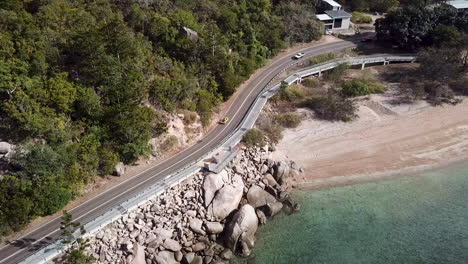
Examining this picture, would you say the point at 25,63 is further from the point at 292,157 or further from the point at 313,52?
the point at 313,52

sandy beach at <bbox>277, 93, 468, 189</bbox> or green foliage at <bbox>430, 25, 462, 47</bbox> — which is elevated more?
green foliage at <bbox>430, 25, 462, 47</bbox>

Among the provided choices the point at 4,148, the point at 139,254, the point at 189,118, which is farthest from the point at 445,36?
the point at 4,148

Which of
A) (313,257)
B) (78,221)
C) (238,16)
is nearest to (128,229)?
(78,221)

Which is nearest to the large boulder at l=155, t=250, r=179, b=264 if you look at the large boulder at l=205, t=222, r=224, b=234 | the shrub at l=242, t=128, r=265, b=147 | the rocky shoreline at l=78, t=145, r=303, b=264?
the rocky shoreline at l=78, t=145, r=303, b=264

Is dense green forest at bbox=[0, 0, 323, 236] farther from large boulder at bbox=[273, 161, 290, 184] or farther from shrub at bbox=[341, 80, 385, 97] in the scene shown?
shrub at bbox=[341, 80, 385, 97]

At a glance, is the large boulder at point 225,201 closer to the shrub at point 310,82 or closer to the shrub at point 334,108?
the shrub at point 334,108

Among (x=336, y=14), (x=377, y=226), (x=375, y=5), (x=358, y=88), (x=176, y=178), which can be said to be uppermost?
(x=375, y=5)

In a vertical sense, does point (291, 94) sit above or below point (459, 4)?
below

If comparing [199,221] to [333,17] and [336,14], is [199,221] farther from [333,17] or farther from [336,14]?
[336,14]
